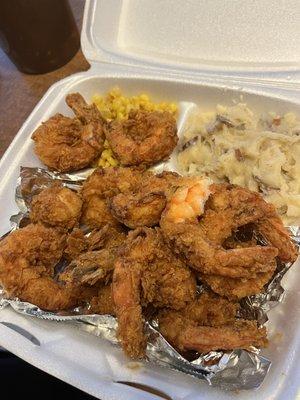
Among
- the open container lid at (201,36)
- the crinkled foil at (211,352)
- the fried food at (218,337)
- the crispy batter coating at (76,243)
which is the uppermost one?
the open container lid at (201,36)

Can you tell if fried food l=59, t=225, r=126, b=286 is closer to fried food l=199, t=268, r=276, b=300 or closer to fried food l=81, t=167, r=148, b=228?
fried food l=81, t=167, r=148, b=228

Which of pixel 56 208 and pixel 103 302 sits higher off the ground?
pixel 56 208

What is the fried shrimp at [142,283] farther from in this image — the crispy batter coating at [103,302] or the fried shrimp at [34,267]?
the fried shrimp at [34,267]

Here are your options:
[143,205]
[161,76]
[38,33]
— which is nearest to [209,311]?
[143,205]

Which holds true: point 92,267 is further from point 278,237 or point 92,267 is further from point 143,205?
point 278,237

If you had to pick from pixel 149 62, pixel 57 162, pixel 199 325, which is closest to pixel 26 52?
pixel 149 62

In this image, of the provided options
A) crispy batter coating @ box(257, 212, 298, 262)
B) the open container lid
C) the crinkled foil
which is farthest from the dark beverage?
crispy batter coating @ box(257, 212, 298, 262)

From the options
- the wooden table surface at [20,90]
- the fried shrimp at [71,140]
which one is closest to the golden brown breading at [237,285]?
the fried shrimp at [71,140]
